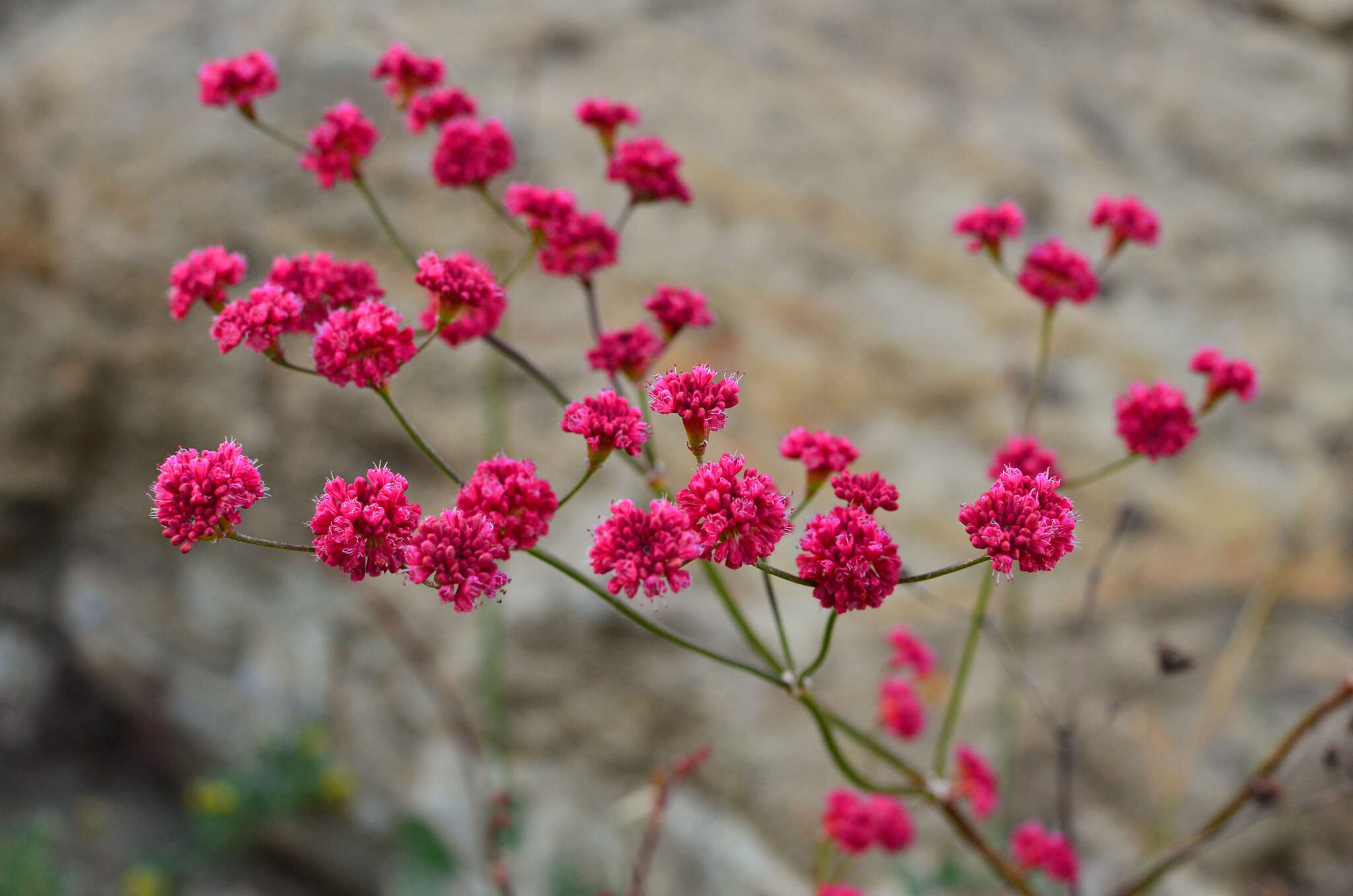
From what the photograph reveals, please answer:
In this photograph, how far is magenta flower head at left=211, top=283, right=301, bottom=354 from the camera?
141cm

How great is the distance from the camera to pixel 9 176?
171 inches

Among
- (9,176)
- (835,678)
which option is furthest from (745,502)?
(9,176)

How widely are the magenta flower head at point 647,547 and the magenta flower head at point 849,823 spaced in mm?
1078

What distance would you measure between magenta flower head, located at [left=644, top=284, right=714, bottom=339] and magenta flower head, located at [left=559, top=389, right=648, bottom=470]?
447 millimetres

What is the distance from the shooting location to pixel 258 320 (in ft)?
4.62

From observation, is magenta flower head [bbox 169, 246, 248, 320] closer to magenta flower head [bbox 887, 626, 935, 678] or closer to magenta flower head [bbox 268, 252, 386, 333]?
magenta flower head [bbox 268, 252, 386, 333]

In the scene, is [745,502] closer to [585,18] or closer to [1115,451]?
[1115,451]

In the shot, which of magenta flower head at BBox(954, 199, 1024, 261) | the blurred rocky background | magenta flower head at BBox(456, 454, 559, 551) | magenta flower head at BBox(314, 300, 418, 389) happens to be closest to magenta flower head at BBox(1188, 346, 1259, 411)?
magenta flower head at BBox(954, 199, 1024, 261)

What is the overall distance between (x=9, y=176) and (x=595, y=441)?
13.9 feet

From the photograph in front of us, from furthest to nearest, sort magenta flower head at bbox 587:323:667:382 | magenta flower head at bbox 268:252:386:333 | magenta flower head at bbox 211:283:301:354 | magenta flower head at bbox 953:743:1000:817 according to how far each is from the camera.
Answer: magenta flower head at bbox 953:743:1000:817, magenta flower head at bbox 587:323:667:382, magenta flower head at bbox 268:252:386:333, magenta flower head at bbox 211:283:301:354

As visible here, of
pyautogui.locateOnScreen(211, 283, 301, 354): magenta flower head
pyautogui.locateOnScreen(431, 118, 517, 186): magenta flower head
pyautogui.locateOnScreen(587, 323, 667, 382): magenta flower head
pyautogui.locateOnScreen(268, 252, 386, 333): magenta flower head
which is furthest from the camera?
pyautogui.locateOnScreen(431, 118, 517, 186): magenta flower head

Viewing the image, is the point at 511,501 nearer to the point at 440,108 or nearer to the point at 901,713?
the point at 440,108

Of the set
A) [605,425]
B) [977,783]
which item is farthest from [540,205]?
[977,783]

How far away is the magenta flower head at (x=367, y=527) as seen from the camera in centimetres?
119
